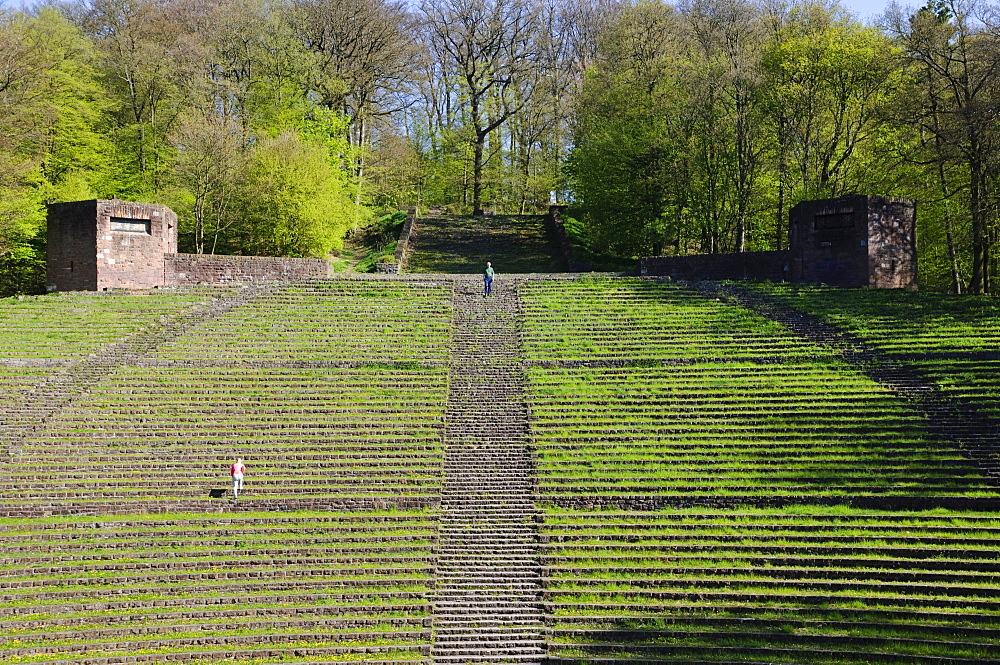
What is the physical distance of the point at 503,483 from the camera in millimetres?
18875

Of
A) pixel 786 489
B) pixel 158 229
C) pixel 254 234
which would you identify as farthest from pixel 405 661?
pixel 254 234

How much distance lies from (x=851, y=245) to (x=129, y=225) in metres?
25.9

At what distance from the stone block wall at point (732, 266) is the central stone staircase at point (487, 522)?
944 cm

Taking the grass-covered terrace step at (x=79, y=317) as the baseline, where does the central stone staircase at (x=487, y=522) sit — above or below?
below

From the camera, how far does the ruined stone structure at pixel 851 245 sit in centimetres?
3111

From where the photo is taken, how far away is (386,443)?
2033 cm

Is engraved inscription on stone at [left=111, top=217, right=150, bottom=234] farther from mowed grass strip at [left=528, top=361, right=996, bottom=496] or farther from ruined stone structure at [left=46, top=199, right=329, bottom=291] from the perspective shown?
mowed grass strip at [left=528, top=361, right=996, bottom=496]

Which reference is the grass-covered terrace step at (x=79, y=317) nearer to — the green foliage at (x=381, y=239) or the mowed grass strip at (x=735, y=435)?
the green foliage at (x=381, y=239)

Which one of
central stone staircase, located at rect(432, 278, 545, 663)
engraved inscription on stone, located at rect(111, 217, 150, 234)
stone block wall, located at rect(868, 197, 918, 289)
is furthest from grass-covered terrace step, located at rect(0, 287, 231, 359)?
stone block wall, located at rect(868, 197, 918, 289)

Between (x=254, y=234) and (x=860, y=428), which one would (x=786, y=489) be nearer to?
(x=860, y=428)

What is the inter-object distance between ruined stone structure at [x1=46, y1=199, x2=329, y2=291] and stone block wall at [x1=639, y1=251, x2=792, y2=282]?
14.9m

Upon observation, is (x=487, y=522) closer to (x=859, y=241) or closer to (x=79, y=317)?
(x=79, y=317)

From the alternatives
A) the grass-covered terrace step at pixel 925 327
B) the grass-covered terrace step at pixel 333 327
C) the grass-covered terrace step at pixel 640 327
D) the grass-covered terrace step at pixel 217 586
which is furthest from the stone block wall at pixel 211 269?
the grass-covered terrace step at pixel 925 327

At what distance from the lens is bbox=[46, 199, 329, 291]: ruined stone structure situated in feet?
102
